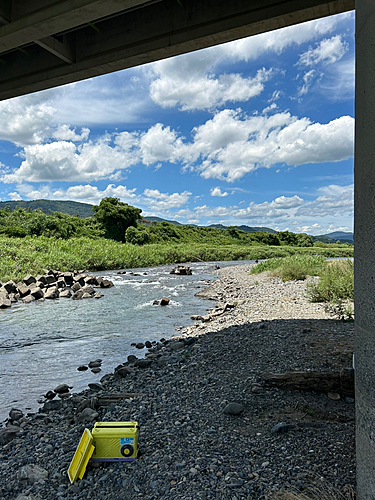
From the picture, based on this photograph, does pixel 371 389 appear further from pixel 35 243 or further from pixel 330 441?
pixel 35 243

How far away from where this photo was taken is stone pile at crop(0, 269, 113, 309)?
489 inches

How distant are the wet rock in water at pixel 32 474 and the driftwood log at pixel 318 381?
2291mm

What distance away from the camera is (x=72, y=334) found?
8.05 metres

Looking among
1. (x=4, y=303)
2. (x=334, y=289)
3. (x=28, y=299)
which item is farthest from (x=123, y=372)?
(x=28, y=299)

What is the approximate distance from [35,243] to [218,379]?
75.6 feet

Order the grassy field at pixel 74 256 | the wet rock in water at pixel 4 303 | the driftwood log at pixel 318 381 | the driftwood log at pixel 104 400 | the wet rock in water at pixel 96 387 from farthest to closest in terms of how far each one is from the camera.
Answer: the grassy field at pixel 74 256
the wet rock in water at pixel 4 303
the wet rock in water at pixel 96 387
the driftwood log at pixel 104 400
the driftwood log at pixel 318 381

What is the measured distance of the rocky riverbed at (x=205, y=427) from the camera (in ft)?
8.41

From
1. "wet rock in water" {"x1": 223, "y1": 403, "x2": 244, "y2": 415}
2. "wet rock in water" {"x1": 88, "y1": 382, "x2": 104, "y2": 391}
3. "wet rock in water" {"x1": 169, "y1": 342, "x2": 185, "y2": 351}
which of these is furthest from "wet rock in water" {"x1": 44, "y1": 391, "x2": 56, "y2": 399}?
"wet rock in water" {"x1": 223, "y1": 403, "x2": 244, "y2": 415}

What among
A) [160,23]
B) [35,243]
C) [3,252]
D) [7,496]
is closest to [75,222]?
[35,243]

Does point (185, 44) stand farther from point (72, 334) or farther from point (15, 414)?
point (72, 334)

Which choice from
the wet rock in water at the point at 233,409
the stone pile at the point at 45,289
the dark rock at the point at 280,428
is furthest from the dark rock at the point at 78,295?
the dark rock at the point at 280,428

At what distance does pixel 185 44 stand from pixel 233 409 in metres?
5.25

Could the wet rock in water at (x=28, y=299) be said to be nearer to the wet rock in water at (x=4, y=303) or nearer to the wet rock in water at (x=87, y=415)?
the wet rock in water at (x=4, y=303)

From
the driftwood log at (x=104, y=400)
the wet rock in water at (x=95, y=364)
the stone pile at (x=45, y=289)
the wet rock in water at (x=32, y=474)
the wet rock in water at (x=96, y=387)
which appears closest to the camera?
the wet rock in water at (x=32, y=474)
